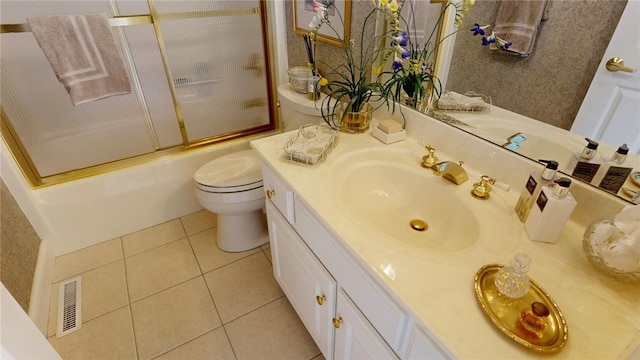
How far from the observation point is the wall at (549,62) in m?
0.73

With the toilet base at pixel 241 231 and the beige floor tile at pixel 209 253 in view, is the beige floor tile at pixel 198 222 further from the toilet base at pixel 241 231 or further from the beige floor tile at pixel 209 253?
the toilet base at pixel 241 231

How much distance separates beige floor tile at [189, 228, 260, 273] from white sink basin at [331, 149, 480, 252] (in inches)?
40.7

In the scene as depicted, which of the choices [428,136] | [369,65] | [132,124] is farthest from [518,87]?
[132,124]

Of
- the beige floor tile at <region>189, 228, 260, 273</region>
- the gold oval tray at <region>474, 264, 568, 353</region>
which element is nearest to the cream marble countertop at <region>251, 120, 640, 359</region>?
the gold oval tray at <region>474, 264, 568, 353</region>

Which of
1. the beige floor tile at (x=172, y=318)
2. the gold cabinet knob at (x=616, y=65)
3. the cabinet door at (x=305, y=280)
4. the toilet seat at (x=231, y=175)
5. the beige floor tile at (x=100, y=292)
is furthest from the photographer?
the toilet seat at (x=231, y=175)

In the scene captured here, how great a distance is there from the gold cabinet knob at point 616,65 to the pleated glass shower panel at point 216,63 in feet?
5.76

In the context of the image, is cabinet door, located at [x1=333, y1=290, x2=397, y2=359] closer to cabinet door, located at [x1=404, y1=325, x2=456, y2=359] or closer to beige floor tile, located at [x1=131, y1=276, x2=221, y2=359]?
cabinet door, located at [x1=404, y1=325, x2=456, y2=359]

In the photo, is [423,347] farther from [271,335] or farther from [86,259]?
[86,259]

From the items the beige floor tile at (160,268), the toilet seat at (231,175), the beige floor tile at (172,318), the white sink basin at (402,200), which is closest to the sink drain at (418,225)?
the white sink basin at (402,200)

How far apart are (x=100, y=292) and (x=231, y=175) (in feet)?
2.84

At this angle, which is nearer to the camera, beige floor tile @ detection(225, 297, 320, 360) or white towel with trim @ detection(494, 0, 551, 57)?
white towel with trim @ detection(494, 0, 551, 57)

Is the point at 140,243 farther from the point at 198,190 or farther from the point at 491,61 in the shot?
the point at 491,61

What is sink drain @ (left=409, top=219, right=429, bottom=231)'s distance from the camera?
3.21ft

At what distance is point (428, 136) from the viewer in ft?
3.92
